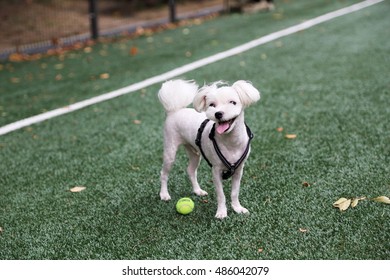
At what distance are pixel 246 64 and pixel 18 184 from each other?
4475 millimetres

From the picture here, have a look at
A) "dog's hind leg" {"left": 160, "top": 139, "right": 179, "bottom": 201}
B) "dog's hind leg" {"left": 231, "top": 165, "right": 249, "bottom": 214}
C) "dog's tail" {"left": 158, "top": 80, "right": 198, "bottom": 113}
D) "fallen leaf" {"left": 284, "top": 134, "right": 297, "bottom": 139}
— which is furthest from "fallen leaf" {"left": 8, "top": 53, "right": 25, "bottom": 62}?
"dog's hind leg" {"left": 231, "top": 165, "right": 249, "bottom": 214}

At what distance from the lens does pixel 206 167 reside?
4.30 meters

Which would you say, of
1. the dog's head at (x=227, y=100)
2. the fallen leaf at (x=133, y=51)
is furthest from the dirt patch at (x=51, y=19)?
the dog's head at (x=227, y=100)

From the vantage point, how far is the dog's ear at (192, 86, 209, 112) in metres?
2.97

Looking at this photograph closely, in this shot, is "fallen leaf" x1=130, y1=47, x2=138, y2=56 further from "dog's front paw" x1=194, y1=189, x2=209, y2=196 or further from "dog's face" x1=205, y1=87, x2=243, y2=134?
"dog's face" x1=205, y1=87, x2=243, y2=134

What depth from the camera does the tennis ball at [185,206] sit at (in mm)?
3469

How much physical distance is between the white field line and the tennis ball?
294cm

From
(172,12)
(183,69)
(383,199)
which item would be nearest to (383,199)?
(383,199)

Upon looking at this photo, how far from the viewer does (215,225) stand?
3324 millimetres

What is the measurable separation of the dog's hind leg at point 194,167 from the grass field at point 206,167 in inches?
4.1

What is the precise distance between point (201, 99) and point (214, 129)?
0.86 ft

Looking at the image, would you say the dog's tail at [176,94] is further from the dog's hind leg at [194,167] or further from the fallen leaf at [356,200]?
the fallen leaf at [356,200]

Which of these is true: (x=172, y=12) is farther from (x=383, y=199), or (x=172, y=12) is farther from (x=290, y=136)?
(x=383, y=199)
